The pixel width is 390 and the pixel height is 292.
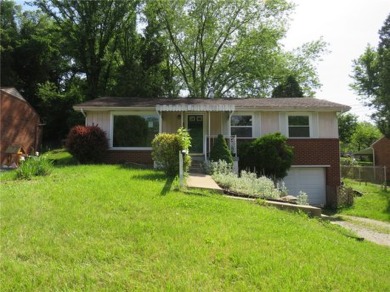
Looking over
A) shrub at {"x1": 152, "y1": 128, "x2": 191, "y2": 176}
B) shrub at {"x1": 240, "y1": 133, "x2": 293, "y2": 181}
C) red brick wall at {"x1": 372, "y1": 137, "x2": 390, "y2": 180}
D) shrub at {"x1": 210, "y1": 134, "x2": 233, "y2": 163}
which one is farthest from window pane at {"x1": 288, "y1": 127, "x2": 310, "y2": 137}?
red brick wall at {"x1": 372, "y1": 137, "x2": 390, "y2": 180}

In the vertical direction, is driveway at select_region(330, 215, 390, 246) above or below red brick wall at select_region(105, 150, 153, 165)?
below

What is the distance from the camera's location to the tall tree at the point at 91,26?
3036 cm

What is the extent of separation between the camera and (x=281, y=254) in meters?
5.01

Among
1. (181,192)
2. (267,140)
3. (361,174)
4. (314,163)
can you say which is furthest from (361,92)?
(181,192)

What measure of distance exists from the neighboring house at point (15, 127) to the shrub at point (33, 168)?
13.0m

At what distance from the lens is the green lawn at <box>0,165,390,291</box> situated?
A: 4.06 metres

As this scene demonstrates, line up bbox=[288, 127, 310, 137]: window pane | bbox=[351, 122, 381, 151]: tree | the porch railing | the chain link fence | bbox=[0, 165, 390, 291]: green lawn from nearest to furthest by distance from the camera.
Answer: bbox=[0, 165, 390, 291]: green lawn < the porch railing < bbox=[288, 127, 310, 137]: window pane < the chain link fence < bbox=[351, 122, 381, 151]: tree

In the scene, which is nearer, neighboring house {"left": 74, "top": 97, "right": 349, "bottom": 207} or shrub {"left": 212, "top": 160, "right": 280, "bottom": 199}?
shrub {"left": 212, "top": 160, "right": 280, "bottom": 199}

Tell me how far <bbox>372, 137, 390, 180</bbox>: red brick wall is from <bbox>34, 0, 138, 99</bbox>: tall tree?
88.1 ft

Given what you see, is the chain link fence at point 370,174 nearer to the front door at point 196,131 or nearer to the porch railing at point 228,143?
the porch railing at point 228,143

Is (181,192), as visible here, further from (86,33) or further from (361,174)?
(86,33)

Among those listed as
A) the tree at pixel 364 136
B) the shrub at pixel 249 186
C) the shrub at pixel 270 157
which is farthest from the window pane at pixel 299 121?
the tree at pixel 364 136

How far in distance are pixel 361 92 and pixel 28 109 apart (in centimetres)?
3311

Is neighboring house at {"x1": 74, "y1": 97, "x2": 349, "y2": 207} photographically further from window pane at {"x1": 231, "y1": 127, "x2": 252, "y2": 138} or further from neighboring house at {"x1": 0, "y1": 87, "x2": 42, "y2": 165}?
neighboring house at {"x1": 0, "y1": 87, "x2": 42, "y2": 165}
